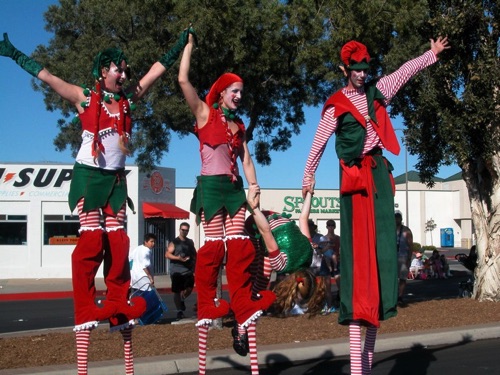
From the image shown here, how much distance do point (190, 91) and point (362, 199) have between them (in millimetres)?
1446

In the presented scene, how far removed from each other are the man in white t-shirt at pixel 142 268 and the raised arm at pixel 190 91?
247 inches

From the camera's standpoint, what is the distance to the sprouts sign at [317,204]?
49562 mm

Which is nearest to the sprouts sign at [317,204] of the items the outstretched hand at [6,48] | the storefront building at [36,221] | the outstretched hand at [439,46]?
the storefront building at [36,221]

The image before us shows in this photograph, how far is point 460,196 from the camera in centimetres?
6462

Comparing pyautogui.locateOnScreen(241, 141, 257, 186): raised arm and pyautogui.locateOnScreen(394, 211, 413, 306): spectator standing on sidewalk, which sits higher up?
pyautogui.locateOnScreen(241, 141, 257, 186): raised arm

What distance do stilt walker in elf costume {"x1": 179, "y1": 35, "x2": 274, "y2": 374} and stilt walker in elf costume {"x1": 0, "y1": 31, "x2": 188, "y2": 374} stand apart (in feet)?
1.64

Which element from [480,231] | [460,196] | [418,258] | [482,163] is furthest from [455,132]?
[460,196]

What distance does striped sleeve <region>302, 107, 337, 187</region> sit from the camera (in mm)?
5061

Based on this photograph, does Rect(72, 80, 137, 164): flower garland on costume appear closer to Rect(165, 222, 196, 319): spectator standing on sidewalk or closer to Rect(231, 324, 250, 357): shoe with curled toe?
Rect(231, 324, 250, 357): shoe with curled toe

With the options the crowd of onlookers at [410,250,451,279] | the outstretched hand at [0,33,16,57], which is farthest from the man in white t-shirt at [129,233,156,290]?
the crowd of onlookers at [410,250,451,279]

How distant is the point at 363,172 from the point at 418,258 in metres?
22.8

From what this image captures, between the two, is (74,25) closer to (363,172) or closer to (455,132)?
(455,132)

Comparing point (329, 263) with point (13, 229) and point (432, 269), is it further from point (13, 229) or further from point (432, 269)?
point (13, 229)

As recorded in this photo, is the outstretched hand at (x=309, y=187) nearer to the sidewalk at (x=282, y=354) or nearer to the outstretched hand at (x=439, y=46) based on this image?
the outstretched hand at (x=439, y=46)
